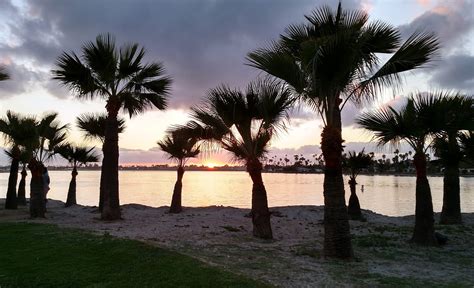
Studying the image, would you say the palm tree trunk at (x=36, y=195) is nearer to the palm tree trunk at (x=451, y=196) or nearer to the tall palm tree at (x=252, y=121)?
the tall palm tree at (x=252, y=121)

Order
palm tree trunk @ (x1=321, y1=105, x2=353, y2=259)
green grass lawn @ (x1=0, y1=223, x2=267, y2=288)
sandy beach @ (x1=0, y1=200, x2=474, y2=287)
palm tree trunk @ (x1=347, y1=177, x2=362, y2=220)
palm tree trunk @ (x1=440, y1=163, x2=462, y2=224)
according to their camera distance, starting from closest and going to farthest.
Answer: green grass lawn @ (x1=0, y1=223, x2=267, y2=288) → sandy beach @ (x1=0, y1=200, x2=474, y2=287) → palm tree trunk @ (x1=321, y1=105, x2=353, y2=259) → palm tree trunk @ (x1=440, y1=163, x2=462, y2=224) → palm tree trunk @ (x1=347, y1=177, x2=362, y2=220)

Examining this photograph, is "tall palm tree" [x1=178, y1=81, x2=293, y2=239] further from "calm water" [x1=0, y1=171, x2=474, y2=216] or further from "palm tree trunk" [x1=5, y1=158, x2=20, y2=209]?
"calm water" [x1=0, y1=171, x2=474, y2=216]

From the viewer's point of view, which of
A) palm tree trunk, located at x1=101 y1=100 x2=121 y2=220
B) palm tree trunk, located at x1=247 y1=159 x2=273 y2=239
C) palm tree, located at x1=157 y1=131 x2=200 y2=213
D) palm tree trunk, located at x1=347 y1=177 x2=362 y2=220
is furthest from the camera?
palm tree, located at x1=157 y1=131 x2=200 y2=213

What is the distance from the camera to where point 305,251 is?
1048cm

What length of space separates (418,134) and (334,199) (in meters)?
3.55

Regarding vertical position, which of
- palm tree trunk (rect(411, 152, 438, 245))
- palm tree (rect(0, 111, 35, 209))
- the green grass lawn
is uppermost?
palm tree (rect(0, 111, 35, 209))

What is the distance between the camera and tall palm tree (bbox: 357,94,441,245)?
38.1 ft

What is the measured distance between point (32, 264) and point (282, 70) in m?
6.19

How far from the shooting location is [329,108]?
9773 mm

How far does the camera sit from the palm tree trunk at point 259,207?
12.5 m

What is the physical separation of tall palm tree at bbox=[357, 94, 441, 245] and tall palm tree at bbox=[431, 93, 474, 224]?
0.31m

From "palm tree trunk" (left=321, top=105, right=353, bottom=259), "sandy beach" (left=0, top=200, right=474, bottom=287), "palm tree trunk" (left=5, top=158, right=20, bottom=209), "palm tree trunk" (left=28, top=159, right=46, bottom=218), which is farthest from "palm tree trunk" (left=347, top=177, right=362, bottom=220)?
"palm tree trunk" (left=5, top=158, right=20, bottom=209)

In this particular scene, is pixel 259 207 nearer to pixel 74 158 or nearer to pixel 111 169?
pixel 111 169

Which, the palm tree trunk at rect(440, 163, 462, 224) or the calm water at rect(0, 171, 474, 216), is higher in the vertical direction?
the palm tree trunk at rect(440, 163, 462, 224)
